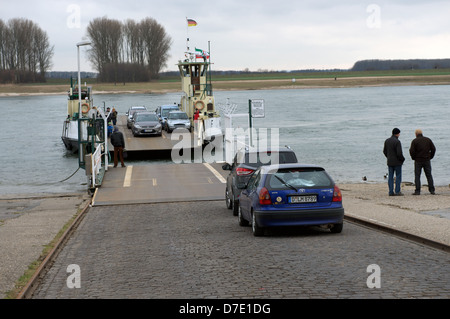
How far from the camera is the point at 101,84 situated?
170250 mm

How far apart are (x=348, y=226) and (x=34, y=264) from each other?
5.99 metres

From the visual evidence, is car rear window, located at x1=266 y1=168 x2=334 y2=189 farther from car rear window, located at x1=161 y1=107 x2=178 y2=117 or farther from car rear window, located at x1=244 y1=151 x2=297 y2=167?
car rear window, located at x1=161 y1=107 x2=178 y2=117

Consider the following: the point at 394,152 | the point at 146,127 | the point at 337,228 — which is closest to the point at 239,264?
the point at 337,228

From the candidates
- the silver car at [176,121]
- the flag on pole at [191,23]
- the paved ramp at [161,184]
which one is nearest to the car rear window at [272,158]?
the paved ramp at [161,184]

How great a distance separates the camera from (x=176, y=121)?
154 ft

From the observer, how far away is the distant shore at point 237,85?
158 metres

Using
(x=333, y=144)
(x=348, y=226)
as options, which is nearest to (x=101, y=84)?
(x=333, y=144)

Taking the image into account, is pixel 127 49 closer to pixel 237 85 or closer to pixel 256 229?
pixel 237 85

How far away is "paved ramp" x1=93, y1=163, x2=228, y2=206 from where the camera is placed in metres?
20.3

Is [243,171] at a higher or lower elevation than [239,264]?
higher

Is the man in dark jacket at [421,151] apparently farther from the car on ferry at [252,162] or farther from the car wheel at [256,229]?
the car wheel at [256,229]

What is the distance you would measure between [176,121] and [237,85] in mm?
122521
